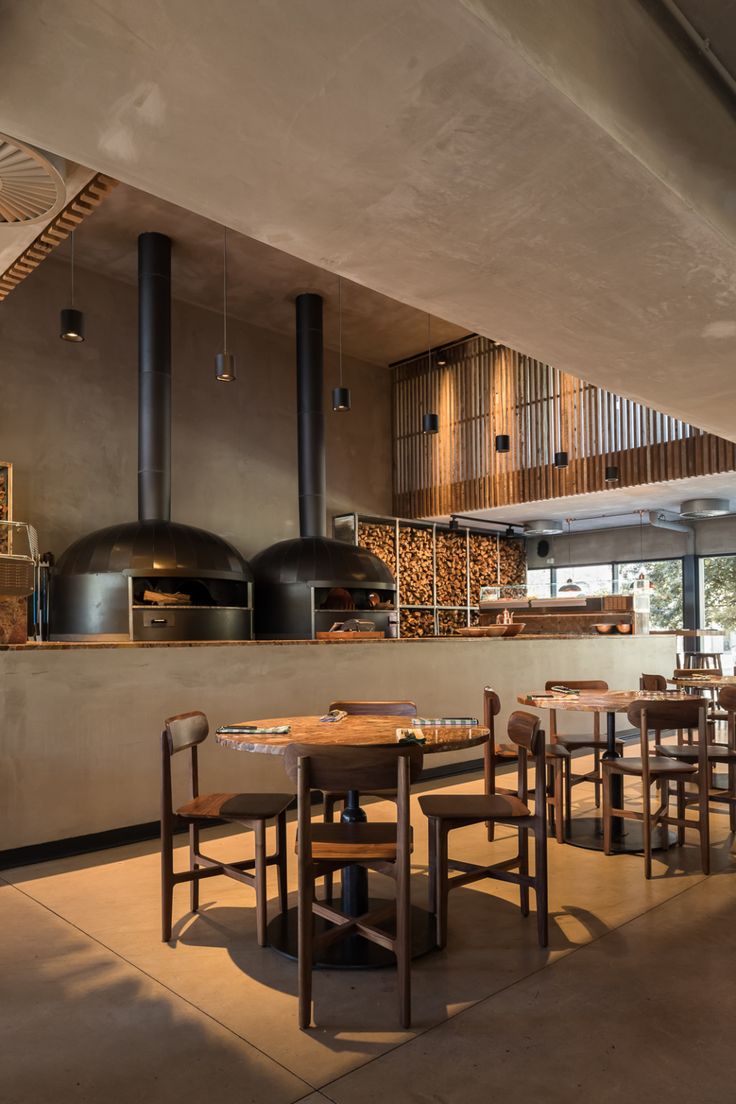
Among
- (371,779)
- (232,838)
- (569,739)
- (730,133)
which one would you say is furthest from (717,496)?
(371,779)

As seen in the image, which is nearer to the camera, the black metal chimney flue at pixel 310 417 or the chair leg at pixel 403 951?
the chair leg at pixel 403 951

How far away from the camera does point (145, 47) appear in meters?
2.14

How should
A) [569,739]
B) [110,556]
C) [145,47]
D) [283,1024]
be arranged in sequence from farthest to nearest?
[110,556] → [569,739] → [283,1024] → [145,47]

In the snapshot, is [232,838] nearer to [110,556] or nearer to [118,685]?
[118,685]

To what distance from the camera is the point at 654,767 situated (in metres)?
4.11

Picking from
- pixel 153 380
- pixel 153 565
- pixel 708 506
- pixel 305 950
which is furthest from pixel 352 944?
pixel 708 506

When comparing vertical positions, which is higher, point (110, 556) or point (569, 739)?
point (110, 556)

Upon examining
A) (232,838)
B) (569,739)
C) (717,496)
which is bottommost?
(232,838)

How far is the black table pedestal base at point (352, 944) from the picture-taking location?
2.83 metres

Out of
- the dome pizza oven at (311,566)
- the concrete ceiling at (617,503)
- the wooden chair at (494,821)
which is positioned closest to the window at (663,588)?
the concrete ceiling at (617,503)

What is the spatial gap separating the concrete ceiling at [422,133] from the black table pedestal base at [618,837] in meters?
2.96

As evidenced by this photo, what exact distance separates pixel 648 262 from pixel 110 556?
5.87m

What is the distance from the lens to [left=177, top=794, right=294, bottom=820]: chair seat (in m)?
3.09

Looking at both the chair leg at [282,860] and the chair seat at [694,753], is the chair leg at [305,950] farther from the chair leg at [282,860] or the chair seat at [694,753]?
the chair seat at [694,753]
